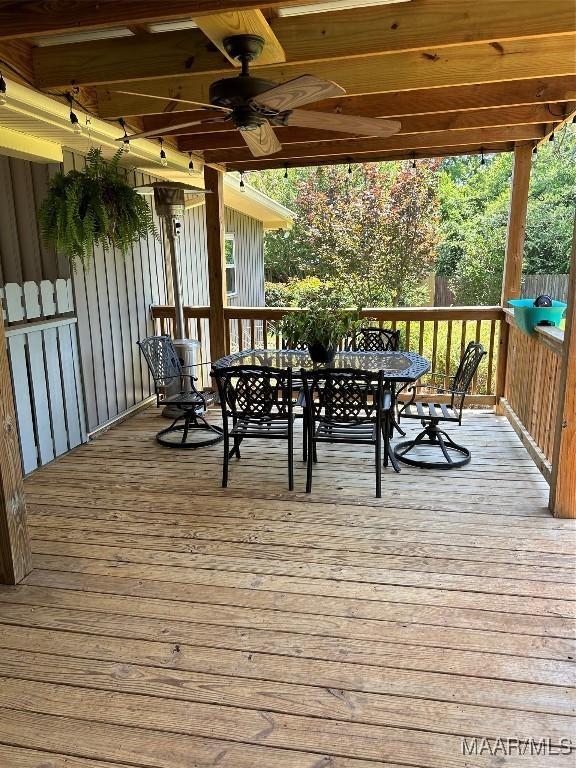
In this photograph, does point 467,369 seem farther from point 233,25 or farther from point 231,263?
point 231,263

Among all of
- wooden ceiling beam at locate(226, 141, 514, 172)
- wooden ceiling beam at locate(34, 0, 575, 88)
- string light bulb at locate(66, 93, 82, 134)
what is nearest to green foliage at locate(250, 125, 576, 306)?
wooden ceiling beam at locate(226, 141, 514, 172)

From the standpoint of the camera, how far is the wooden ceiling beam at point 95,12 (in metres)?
2.05

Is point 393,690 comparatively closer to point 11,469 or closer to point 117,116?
point 11,469

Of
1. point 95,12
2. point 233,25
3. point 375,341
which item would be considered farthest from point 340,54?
point 375,341

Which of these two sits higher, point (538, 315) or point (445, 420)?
point (538, 315)

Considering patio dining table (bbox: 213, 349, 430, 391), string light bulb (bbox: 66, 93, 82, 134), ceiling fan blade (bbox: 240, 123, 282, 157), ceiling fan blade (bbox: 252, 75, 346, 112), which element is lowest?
patio dining table (bbox: 213, 349, 430, 391)

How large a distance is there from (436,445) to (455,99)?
100 inches

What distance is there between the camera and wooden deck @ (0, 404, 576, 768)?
171cm

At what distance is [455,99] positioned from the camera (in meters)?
3.70

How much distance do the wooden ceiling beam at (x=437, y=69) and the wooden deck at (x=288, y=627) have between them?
2528mm

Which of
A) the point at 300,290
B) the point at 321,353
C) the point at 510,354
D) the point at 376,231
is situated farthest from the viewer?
the point at 300,290

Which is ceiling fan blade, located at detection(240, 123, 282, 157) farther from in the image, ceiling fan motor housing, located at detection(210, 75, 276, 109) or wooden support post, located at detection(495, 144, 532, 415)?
wooden support post, located at detection(495, 144, 532, 415)

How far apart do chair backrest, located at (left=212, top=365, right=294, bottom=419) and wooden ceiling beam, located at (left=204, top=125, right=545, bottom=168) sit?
2.50m

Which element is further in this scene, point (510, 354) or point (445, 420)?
point (510, 354)
